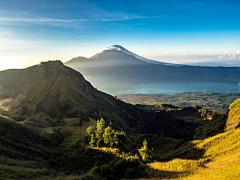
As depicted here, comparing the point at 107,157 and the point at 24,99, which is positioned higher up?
the point at 24,99

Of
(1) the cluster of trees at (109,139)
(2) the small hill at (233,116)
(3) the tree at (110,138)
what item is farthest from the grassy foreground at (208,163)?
(2) the small hill at (233,116)

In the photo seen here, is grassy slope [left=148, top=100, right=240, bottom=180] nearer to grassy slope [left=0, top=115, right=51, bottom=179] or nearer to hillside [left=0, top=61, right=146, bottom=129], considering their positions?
grassy slope [left=0, top=115, right=51, bottom=179]

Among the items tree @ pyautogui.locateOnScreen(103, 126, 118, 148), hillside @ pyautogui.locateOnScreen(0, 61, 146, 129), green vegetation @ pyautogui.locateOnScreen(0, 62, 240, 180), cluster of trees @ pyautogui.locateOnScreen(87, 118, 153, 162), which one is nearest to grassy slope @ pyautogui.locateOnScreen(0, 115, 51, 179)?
green vegetation @ pyautogui.locateOnScreen(0, 62, 240, 180)

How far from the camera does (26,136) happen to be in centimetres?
3338

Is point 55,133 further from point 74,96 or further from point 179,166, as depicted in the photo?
point 74,96

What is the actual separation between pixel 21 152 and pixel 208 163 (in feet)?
111

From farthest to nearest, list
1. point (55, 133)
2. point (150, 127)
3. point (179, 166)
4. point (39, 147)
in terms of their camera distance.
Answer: point (150, 127)
point (55, 133)
point (39, 147)
point (179, 166)

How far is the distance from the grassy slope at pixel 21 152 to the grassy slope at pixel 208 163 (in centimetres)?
1825

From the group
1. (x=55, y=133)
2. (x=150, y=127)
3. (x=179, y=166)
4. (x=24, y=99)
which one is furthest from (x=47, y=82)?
(x=179, y=166)

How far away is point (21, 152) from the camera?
2784 cm

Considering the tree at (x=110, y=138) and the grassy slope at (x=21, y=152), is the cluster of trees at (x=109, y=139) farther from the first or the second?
the grassy slope at (x=21, y=152)

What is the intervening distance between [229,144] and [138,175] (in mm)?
21233

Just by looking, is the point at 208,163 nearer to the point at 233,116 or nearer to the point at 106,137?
the point at 106,137

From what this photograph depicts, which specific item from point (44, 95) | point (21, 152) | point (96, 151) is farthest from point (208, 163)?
point (44, 95)
